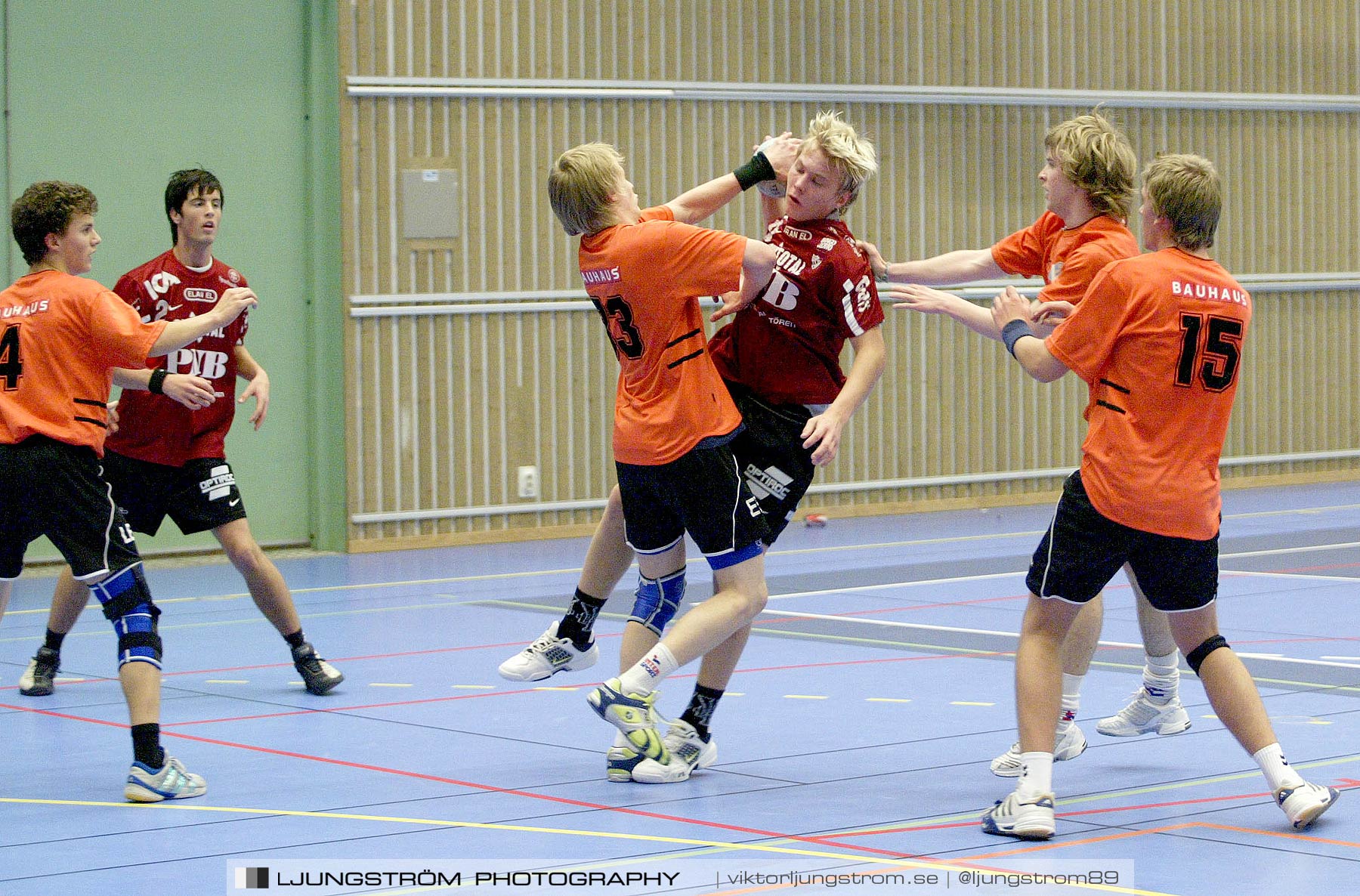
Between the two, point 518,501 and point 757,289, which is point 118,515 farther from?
point 518,501

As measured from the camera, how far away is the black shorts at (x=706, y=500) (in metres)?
5.75

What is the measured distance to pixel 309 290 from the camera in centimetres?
1355

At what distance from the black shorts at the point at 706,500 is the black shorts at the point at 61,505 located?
1653 mm

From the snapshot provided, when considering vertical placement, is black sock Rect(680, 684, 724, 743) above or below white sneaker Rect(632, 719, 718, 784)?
above

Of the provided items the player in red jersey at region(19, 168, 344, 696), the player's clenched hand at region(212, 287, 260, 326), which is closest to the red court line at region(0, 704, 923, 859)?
the player in red jersey at region(19, 168, 344, 696)

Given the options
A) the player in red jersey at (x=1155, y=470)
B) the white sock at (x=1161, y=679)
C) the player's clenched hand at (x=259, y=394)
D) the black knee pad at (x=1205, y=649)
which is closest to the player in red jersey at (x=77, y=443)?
the player's clenched hand at (x=259, y=394)

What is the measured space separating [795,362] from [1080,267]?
3.13 ft

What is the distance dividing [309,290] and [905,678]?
7111mm

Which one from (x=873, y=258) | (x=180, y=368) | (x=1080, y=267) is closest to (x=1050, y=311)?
(x=1080, y=267)

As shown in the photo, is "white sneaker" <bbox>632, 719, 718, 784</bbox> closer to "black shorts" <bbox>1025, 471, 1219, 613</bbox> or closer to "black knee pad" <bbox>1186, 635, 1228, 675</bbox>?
"black shorts" <bbox>1025, 471, 1219, 613</bbox>

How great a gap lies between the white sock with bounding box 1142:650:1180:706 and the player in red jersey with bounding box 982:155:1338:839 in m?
0.98

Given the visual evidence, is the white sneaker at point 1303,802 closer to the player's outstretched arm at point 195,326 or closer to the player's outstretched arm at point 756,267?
the player's outstretched arm at point 756,267

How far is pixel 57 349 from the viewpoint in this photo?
5891 mm

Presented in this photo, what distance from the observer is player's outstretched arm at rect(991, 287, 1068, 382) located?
527cm
